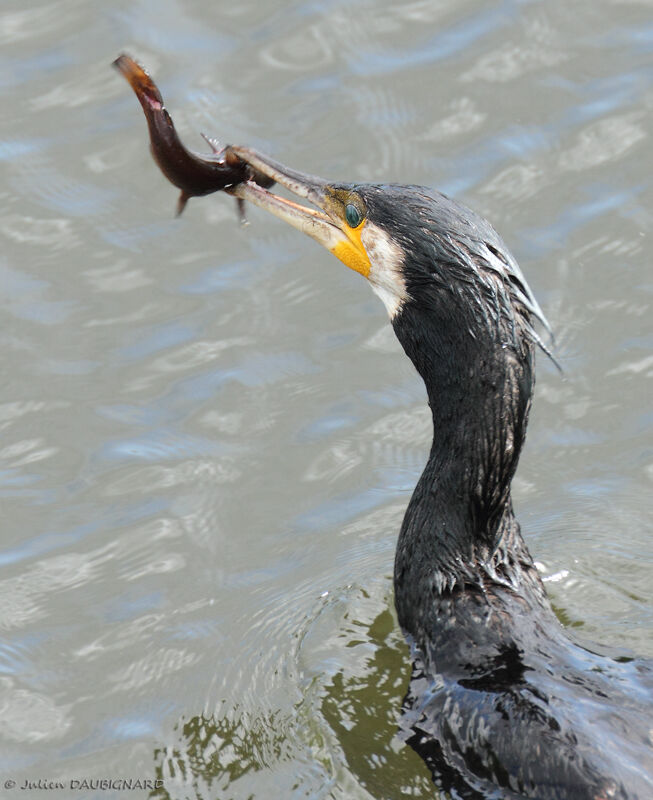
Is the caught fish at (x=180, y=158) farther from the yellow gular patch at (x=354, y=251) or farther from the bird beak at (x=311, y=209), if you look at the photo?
the yellow gular patch at (x=354, y=251)

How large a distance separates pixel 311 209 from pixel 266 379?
1.98m

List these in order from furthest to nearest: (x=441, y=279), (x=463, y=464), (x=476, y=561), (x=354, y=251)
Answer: (x=354, y=251)
(x=476, y=561)
(x=463, y=464)
(x=441, y=279)

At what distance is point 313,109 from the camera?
9.77m

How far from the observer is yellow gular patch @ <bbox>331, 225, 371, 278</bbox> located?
6.10 m

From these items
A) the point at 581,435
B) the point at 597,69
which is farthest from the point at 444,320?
the point at 597,69

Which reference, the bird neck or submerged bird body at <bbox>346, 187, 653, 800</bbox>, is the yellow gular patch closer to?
submerged bird body at <bbox>346, 187, 653, 800</bbox>

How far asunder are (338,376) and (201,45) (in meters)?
3.24

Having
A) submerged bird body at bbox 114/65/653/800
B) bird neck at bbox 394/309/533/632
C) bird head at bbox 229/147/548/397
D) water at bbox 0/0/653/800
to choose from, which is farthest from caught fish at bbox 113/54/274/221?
water at bbox 0/0/653/800

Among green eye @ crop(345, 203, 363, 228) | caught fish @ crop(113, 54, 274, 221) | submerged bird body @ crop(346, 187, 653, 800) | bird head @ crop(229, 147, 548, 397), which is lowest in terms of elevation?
submerged bird body @ crop(346, 187, 653, 800)

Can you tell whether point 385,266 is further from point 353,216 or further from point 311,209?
point 311,209

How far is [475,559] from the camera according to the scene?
605 centimetres

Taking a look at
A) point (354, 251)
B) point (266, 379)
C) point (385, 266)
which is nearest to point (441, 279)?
point (385, 266)

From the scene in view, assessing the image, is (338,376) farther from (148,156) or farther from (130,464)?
(148,156)

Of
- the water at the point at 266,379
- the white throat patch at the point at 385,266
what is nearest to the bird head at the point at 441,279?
the white throat patch at the point at 385,266
